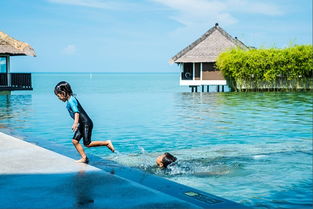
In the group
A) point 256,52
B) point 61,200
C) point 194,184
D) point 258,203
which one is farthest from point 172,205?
point 256,52

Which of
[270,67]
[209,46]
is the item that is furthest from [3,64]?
[270,67]

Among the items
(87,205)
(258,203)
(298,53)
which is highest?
(298,53)

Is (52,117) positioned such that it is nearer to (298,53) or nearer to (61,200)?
(61,200)

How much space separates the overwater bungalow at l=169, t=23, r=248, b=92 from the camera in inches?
1356

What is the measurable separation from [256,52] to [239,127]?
2160 centimetres

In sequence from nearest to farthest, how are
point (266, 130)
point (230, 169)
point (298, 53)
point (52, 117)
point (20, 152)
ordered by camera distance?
1. point (20, 152)
2. point (230, 169)
3. point (266, 130)
4. point (52, 117)
5. point (298, 53)

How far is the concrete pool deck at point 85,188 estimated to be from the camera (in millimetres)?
3689

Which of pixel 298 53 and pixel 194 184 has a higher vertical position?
pixel 298 53

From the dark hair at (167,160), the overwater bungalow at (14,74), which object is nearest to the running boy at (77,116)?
the dark hair at (167,160)

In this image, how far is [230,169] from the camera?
7668 millimetres

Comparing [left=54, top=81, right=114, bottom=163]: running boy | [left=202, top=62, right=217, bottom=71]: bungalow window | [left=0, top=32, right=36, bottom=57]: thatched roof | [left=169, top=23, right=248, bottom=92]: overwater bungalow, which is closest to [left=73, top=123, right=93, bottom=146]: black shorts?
[left=54, top=81, right=114, bottom=163]: running boy

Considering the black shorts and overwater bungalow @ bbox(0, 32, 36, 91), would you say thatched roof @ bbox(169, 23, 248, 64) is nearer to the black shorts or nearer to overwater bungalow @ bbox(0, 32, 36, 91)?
overwater bungalow @ bbox(0, 32, 36, 91)

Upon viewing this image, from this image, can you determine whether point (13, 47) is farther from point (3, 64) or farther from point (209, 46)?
point (209, 46)

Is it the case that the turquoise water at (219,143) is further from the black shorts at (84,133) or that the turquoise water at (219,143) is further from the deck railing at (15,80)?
the deck railing at (15,80)
